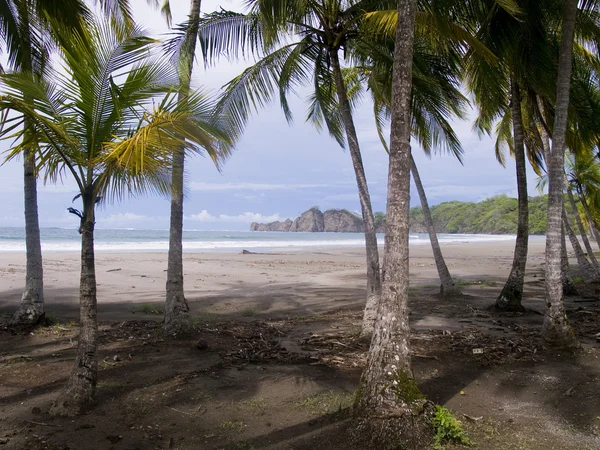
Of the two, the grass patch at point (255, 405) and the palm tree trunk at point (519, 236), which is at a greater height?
the palm tree trunk at point (519, 236)

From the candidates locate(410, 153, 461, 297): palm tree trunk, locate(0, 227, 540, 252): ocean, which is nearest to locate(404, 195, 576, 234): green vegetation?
locate(0, 227, 540, 252): ocean

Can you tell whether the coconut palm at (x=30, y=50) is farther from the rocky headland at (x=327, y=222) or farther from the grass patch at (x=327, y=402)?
the rocky headland at (x=327, y=222)

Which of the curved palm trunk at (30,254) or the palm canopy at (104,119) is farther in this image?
the curved palm trunk at (30,254)

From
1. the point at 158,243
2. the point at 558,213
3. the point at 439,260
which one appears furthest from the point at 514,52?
the point at 158,243

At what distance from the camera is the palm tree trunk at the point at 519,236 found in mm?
9367

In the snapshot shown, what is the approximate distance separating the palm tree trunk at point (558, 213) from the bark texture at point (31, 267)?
8.25 metres

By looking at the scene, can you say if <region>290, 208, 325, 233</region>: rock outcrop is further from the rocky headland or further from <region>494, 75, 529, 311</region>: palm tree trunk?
<region>494, 75, 529, 311</region>: palm tree trunk

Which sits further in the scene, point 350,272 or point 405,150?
point 350,272

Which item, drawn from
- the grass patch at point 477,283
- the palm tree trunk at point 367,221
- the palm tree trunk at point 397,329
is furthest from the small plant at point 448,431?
the grass patch at point 477,283

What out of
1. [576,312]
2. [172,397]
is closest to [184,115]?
[172,397]

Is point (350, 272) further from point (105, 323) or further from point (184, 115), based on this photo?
point (184, 115)

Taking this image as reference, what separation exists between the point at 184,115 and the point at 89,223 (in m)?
1.49

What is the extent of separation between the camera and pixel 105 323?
8.51m

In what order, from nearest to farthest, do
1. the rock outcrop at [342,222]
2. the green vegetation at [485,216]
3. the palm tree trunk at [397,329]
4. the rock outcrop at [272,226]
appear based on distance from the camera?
1. the palm tree trunk at [397,329]
2. the green vegetation at [485,216]
3. the rock outcrop at [342,222]
4. the rock outcrop at [272,226]
